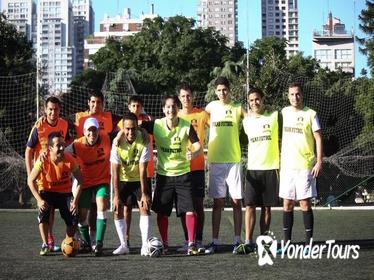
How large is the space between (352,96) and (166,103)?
28.1m

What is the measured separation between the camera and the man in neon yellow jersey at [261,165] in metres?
6.27

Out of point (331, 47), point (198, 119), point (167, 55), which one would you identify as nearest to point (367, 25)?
point (167, 55)

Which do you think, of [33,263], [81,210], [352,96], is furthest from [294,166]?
[352,96]

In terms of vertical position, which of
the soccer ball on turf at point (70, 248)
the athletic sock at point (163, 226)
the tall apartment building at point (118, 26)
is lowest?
the soccer ball on turf at point (70, 248)

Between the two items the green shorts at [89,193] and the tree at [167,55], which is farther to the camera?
the tree at [167,55]

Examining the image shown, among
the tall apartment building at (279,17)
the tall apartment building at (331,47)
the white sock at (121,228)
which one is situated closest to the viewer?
the white sock at (121,228)

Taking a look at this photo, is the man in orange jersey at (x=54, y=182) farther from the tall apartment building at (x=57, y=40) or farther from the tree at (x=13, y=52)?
the tall apartment building at (x=57, y=40)

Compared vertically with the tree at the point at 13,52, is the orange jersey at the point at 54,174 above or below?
below

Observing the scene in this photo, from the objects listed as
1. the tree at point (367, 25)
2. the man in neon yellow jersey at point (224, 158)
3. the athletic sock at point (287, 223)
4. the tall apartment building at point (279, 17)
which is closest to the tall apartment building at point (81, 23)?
the tall apartment building at point (279, 17)

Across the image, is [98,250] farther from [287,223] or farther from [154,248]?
[287,223]

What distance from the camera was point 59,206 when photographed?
6316 mm

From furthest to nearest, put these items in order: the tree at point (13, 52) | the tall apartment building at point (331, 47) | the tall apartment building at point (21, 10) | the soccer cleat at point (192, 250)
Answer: the tall apartment building at point (21, 10) < the tall apartment building at point (331, 47) < the tree at point (13, 52) < the soccer cleat at point (192, 250)

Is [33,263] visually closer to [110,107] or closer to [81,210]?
[81,210]

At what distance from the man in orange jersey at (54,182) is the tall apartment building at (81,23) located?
96384 millimetres
